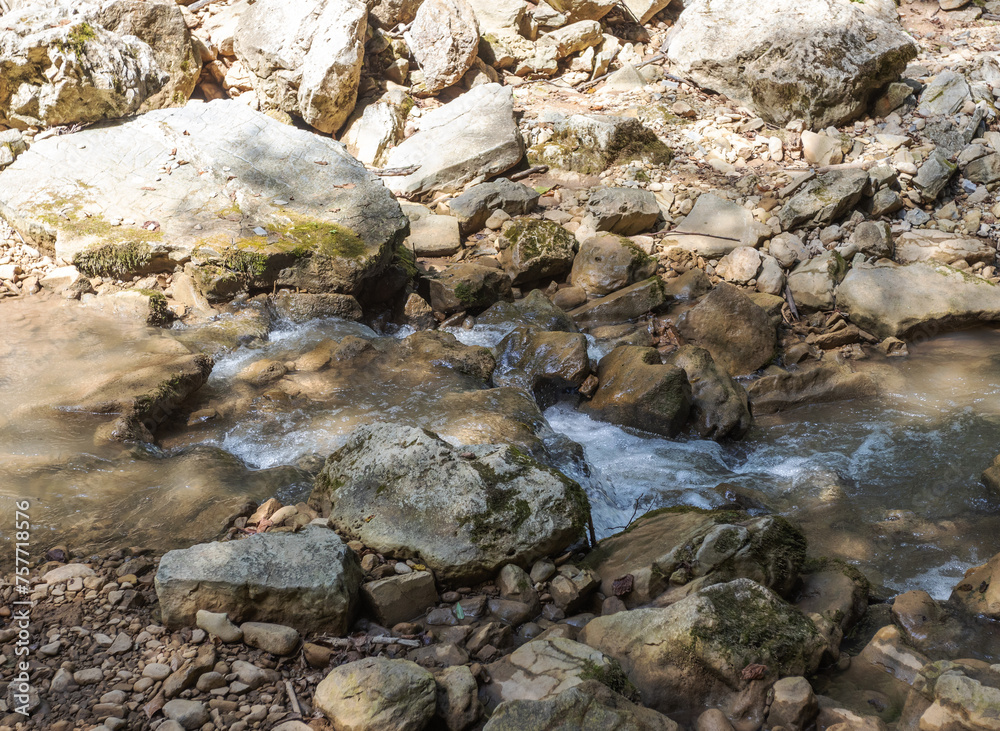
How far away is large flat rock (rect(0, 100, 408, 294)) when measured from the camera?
586 cm

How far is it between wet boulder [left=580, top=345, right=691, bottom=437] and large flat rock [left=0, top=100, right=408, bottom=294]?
8.03 feet

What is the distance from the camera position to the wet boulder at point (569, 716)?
2.02m

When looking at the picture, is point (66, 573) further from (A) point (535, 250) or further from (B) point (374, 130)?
(B) point (374, 130)

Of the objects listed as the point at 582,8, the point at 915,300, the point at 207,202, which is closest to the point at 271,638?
the point at 207,202

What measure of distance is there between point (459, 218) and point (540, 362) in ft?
10.1

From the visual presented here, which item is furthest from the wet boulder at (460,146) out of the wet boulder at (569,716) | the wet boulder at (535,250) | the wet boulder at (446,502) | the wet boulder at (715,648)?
the wet boulder at (569,716)

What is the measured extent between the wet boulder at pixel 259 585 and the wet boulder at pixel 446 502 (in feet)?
1.56

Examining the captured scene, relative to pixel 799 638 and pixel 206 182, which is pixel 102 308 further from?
pixel 799 638

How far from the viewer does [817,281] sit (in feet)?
22.6

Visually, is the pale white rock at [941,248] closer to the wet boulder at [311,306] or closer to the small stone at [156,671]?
the wet boulder at [311,306]

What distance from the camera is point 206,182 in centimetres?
657

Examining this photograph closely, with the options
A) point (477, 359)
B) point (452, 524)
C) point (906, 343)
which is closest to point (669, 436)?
point (477, 359)

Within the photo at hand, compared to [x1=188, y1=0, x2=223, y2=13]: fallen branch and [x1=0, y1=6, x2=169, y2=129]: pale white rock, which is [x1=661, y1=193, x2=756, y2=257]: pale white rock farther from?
[x1=188, y1=0, x2=223, y2=13]: fallen branch

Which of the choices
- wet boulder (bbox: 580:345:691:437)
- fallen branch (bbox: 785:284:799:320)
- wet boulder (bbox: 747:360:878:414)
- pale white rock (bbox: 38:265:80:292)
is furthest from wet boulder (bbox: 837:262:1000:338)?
pale white rock (bbox: 38:265:80:292)
